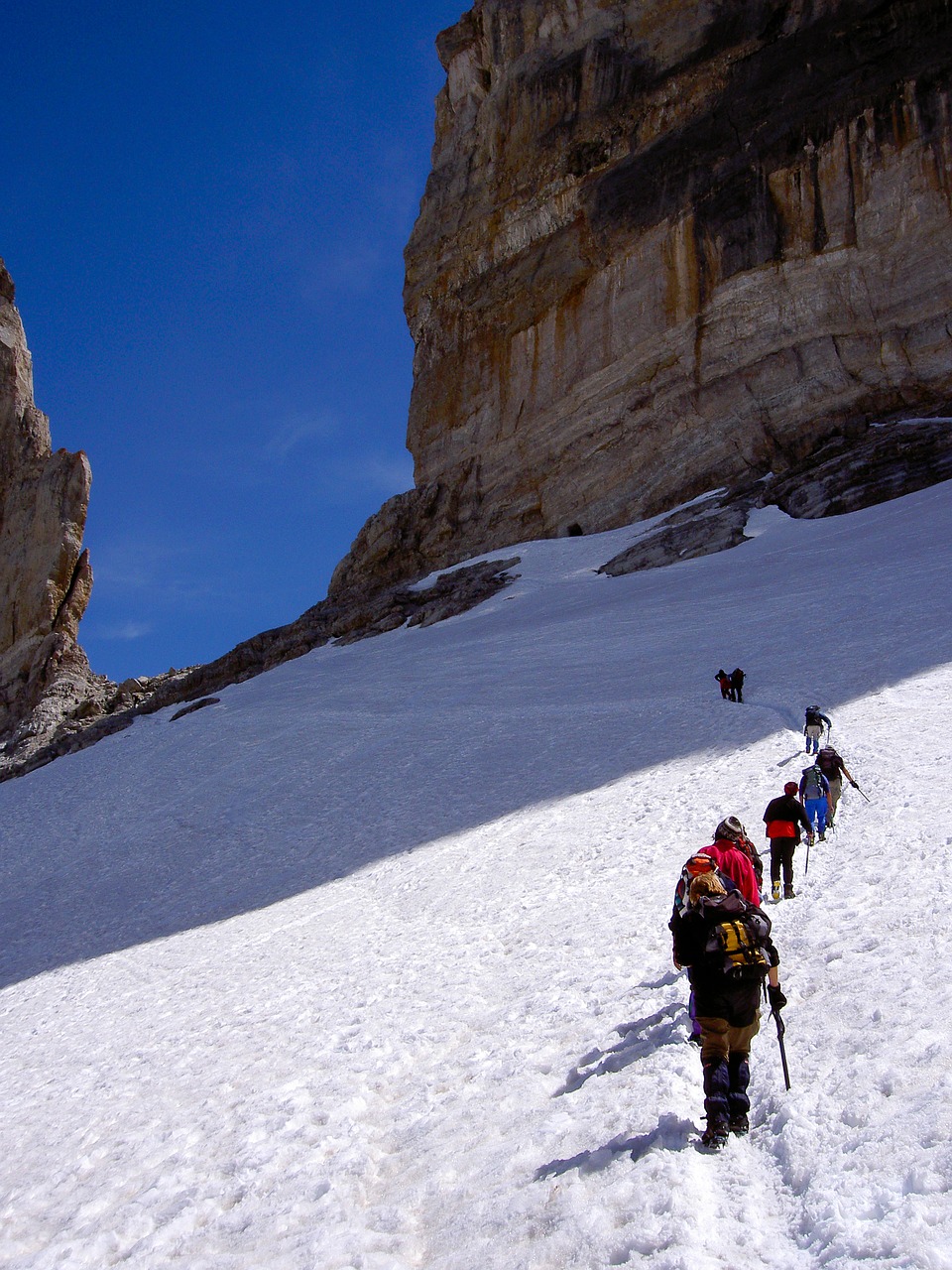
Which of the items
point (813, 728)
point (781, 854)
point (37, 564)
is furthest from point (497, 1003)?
point (37, 564)

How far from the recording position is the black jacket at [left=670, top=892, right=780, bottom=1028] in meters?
4.53

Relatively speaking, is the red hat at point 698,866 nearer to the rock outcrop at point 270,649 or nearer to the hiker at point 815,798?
the hiker at point 815,798

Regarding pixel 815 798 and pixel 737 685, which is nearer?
pixel 815 798

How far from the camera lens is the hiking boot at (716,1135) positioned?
4410 mm

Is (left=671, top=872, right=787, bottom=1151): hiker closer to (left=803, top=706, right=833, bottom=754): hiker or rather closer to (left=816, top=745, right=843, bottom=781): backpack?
(left=816, top=745, right=843, bottom=781): backpack

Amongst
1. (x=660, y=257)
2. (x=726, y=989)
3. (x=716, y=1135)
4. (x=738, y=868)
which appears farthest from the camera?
(x=660, y=257)

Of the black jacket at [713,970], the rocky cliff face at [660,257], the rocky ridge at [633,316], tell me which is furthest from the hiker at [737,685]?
the rocky cliff face at [660,257]

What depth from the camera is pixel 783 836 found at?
26.5 feet

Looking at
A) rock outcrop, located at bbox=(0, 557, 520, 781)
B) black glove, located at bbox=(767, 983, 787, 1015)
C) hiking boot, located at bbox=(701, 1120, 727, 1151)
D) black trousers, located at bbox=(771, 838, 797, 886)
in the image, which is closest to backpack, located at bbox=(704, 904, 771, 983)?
black glove, located at bbox=(767, 983, 787, 1015)

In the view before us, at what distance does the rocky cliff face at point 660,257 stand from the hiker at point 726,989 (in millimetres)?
39428

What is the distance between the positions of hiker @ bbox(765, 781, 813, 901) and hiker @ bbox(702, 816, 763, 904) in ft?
6.00

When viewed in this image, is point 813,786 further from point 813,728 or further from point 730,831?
point 730,831

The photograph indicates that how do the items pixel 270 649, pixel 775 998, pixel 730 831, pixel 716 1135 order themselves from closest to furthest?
1. pixel 716 1135
2. pixel 775 998
3. pixel 730 831
4. pixel 270 649

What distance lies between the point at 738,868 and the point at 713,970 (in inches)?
63.0
